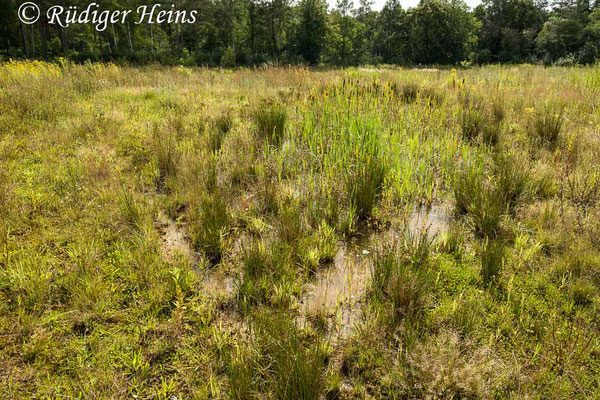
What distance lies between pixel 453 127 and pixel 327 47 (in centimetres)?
4957

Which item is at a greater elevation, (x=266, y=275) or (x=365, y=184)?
(x=365, y=184)

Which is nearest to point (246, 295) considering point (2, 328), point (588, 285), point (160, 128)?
point (2, 328)

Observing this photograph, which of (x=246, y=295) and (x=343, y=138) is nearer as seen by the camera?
(x=246, y=295)

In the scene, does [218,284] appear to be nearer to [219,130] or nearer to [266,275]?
[266,275]

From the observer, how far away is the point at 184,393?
1.61 meters

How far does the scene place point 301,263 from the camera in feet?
8.23

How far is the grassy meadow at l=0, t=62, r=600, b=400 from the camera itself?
163cm

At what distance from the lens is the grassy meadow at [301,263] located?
1627mm

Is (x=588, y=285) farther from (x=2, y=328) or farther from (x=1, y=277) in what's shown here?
(x=1, y=277)

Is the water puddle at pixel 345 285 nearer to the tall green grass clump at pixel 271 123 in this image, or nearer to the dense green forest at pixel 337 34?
the tall green grass clump at pixel 271 123

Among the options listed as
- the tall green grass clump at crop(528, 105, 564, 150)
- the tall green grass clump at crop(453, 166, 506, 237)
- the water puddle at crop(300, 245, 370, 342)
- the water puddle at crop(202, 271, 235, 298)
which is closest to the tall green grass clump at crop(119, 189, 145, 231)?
the water puddle at crop(202, 271, 235, 298)

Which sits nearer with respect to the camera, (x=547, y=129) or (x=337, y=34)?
(x=547, y=129)

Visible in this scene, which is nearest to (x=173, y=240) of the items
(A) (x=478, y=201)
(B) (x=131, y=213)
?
(B) (x=131, y=213)

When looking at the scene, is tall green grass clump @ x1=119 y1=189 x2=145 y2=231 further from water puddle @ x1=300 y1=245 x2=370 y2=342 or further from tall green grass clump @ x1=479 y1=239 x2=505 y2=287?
tall green grass clump @ x1=479 y1=239 x2=505 y2=287
